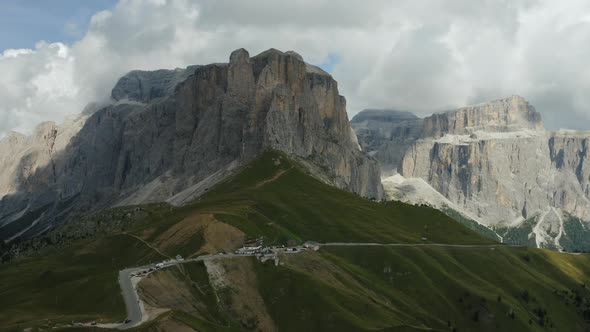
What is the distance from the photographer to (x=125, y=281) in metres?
157

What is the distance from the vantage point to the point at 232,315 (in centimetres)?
16462

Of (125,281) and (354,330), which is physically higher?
(125,281)

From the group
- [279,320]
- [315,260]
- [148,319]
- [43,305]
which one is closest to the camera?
[148,319]

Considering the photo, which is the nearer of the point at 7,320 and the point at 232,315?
the point at 7,320

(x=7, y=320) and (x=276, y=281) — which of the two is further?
(x=276, y=281)

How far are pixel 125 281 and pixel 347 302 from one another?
55.4m

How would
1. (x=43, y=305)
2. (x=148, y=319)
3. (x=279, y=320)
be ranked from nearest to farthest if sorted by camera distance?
(x=148, y=319), (x=43, y=305), (x=279, y=320)

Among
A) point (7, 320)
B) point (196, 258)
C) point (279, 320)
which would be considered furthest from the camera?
point (196, 258)

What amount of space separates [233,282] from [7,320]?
54662 millimetres

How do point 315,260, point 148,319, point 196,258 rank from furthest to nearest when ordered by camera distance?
point 315,260 < point 196,258 < point 148,319

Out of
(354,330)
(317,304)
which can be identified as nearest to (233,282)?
(317,304)

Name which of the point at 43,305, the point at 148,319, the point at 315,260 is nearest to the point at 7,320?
the point at 43,305

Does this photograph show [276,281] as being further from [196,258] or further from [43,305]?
[43,305]

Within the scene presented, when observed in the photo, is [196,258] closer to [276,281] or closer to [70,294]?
[276,281]
